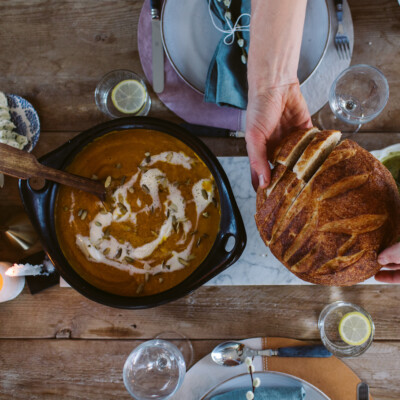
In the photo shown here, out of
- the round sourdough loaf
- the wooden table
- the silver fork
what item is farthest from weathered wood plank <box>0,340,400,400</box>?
the silver fork

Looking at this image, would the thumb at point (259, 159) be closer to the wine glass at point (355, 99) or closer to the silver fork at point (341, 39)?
the wine glass at point (355, 99)

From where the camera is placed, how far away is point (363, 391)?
156cm

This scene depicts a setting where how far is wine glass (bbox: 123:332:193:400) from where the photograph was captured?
1.59m

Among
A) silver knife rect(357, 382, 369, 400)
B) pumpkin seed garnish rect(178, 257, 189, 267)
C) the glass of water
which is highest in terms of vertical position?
pumpkin seed garnish rect(178, 257, 189, 267)

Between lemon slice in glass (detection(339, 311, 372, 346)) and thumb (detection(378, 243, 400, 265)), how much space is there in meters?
0.52

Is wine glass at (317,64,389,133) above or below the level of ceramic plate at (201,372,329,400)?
above

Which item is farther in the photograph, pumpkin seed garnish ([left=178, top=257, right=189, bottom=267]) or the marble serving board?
the marble serving board

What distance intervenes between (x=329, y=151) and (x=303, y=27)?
0.56 meters

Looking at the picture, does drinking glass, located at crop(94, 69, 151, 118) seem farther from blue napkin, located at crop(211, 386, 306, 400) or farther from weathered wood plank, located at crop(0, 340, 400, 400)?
blue napkin, located at crop(211, 386, 306, 400)

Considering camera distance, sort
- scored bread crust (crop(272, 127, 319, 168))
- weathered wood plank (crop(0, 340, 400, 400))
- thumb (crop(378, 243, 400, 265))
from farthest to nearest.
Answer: weathered wood plank (crop(0, 340, 400, 400)) → scored bread crust (crop(272, 127, 319, 168)) → thumb (crop(378, 243, 400, 265))

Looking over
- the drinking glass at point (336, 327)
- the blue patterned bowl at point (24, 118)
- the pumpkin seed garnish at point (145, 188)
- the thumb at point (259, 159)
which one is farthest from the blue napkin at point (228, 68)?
the drinking glass at point (336, 327)

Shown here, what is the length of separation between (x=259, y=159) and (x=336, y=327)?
0.81 meters

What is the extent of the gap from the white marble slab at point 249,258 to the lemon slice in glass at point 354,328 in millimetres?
155

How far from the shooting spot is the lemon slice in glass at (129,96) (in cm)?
162
